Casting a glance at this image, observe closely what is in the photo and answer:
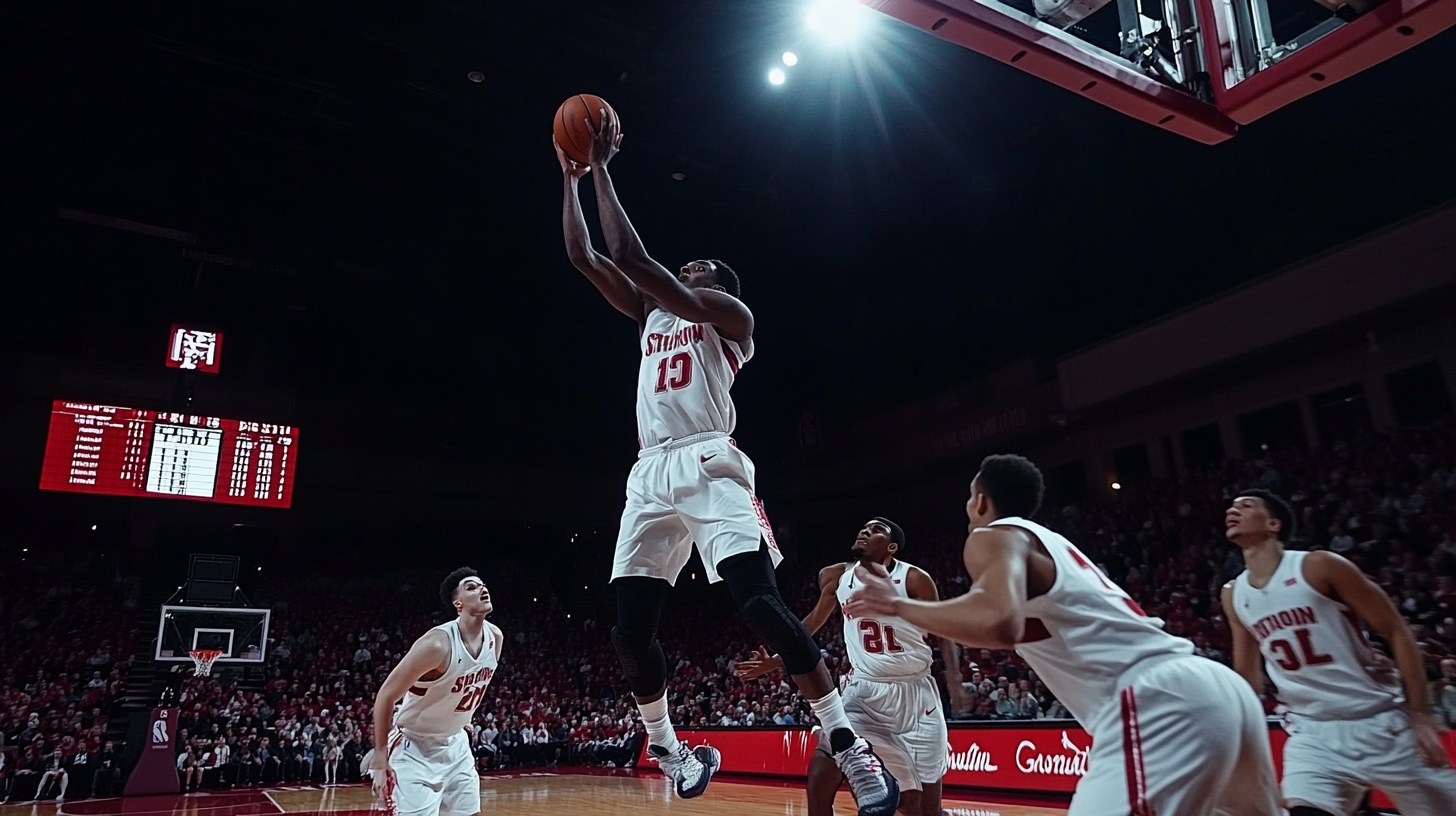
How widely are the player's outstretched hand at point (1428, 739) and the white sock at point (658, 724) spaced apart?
9.27ft

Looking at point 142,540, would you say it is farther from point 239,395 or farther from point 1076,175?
point 1076,175

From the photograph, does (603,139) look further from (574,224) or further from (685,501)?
(685,501)

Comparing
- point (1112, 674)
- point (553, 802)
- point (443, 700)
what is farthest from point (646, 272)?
point (553, 802)

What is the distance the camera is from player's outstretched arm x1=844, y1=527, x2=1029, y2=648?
7.54 feet

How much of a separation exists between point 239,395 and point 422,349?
13.5ft

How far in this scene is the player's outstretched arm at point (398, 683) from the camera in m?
4.66

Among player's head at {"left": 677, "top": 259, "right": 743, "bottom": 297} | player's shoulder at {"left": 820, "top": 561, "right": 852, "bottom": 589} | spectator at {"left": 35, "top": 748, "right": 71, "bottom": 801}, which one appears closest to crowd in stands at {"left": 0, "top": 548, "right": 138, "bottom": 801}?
spectator at {"left": 35, "top": 748, "right": 71, "bottom": 801}

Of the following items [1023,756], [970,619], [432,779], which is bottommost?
[1023,756]

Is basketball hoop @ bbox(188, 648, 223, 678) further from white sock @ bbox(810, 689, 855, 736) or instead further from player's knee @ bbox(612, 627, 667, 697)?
white sock @ bbox(810, 689, 855, 736)

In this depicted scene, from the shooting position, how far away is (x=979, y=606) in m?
2.35

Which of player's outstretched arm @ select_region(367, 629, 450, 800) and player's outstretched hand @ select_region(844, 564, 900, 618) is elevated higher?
player's outstretched hand @ select_region(844, 564, 900, 618)

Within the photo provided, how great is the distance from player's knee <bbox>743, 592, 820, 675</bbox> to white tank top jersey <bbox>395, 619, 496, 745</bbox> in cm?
235

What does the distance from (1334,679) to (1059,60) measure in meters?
3.02

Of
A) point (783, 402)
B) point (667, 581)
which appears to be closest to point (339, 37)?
point (667, 581)
